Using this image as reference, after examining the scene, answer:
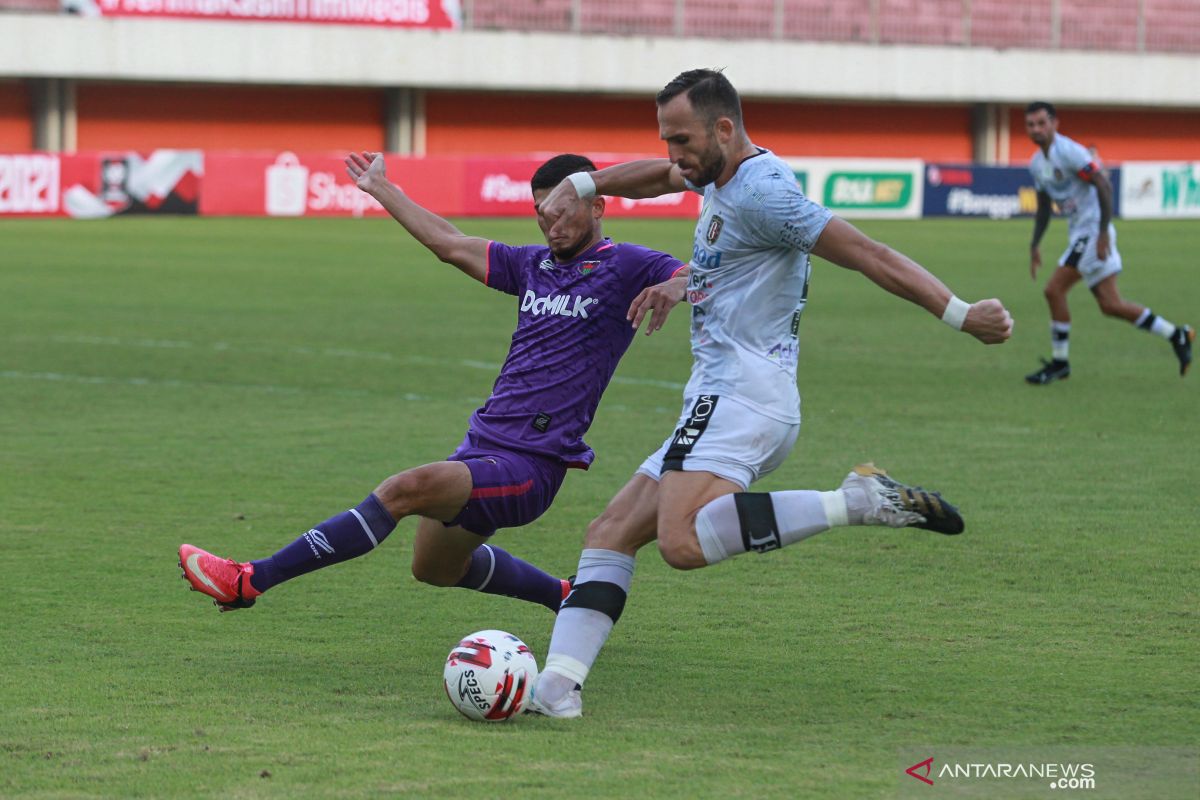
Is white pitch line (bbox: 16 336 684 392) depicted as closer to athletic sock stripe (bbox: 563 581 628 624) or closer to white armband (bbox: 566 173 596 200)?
white armband (bbox: 566 173 596 200)

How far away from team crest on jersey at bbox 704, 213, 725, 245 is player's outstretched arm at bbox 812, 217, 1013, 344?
0.39 meters

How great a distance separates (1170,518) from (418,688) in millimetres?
4573

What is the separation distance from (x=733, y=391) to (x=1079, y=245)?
32.9ft

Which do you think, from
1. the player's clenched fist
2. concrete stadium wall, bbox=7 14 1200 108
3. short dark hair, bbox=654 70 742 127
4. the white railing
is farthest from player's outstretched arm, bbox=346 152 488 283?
the white railing

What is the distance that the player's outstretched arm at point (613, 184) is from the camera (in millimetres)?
6145

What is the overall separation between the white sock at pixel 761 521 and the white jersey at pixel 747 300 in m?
0.36

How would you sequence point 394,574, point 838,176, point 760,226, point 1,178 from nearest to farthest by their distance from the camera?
point 760,226 < point 394,574 < point 1,178 < point 838,176

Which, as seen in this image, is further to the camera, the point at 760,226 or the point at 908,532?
the point at 908,532

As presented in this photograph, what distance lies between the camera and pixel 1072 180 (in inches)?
597

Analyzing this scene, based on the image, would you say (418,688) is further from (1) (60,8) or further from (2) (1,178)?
(1) (60,8)

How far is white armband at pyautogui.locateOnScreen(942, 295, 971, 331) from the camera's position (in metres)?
5.19

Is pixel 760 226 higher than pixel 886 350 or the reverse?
higher

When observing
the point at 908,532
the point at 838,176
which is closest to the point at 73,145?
the point at 838,176

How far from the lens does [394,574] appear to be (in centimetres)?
774
